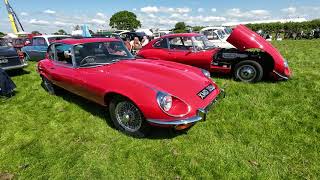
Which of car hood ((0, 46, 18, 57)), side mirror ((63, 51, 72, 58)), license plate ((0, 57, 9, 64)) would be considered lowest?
license plate ((0, 57, 9, 64))

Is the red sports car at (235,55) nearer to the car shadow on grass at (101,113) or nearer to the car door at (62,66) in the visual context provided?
the car shadow on grass at (101,113)

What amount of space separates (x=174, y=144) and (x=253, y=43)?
451 centimetres

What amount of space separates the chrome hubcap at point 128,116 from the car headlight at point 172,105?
47cm

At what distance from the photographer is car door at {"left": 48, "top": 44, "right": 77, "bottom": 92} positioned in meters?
5.24

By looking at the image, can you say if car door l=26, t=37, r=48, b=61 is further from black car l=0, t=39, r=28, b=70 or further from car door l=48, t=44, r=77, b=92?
car door l=48, t=44, r=77, b=92

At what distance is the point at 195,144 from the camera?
3.97m

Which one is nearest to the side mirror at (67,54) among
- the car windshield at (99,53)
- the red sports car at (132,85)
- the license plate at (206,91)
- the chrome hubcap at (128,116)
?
the red sports car at (132,85)

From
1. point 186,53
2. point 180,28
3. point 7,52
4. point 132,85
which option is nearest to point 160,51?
point 186,53

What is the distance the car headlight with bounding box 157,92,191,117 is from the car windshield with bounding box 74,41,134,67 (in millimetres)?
1863

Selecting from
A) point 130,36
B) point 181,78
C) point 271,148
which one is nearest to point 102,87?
point 181,78

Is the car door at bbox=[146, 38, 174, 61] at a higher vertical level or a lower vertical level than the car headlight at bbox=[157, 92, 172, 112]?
higher

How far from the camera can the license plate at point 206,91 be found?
4.17 meters

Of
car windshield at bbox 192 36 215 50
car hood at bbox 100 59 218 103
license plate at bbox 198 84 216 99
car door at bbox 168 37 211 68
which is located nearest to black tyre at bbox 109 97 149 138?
car hood at bbox 100 59 218 103

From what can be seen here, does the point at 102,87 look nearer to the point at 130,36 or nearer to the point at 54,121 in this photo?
the point at 54,121
